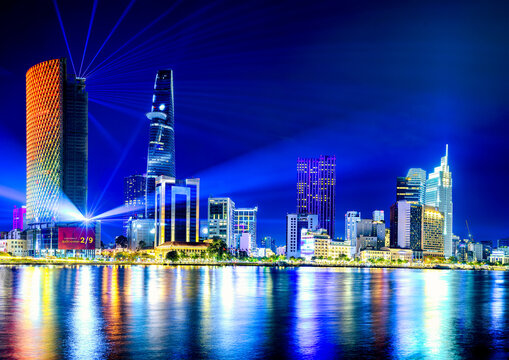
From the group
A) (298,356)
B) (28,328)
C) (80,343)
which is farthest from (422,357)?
(28,328)

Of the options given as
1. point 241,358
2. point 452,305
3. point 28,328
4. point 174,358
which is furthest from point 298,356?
point 452,305

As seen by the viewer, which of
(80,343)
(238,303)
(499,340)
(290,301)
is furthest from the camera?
(290,301)

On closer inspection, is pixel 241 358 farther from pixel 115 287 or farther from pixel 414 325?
pixel 115 287

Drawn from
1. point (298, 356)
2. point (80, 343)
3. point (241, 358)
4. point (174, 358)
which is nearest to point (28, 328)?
point (80, 343)

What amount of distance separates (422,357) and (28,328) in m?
28.4

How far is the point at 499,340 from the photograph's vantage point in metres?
42.3

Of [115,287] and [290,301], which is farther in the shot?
[115,287]

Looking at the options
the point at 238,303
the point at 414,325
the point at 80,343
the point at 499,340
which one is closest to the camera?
the point at 80,343

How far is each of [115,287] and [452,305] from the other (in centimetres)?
4561

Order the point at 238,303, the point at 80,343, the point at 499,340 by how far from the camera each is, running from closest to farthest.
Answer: the point at 80,343 < the point at 499,340 < the point at 238,303

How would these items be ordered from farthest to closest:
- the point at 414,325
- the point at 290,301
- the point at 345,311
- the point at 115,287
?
the point at 115,287 < the point at 290,301 < the point at 345,311 < the point at 414,325

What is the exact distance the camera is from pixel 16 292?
70625 mm

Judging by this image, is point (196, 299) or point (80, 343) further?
point (196, 299)

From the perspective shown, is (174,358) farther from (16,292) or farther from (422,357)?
(16,292)
